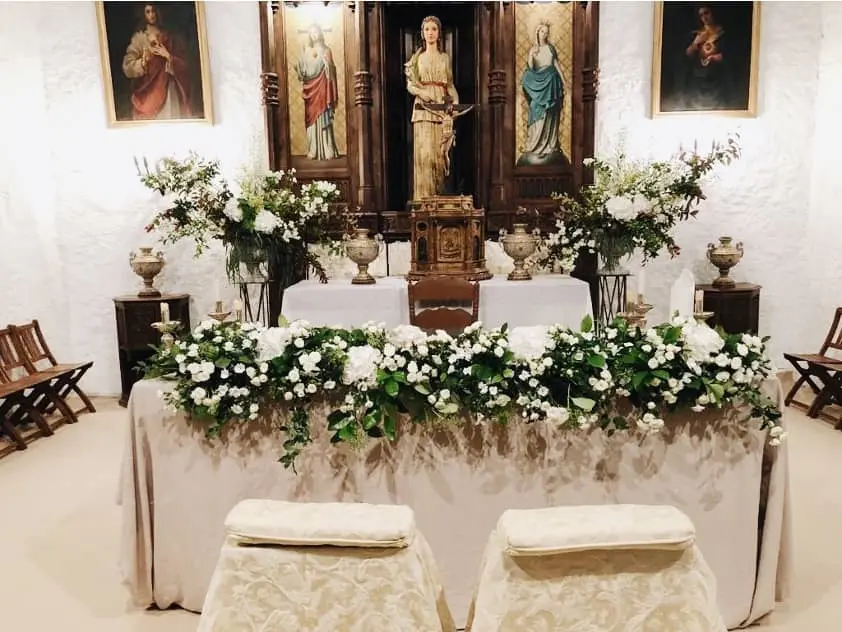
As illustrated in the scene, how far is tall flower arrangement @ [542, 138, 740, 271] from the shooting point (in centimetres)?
518

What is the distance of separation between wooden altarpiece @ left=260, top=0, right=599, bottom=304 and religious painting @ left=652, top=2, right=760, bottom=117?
65 cm

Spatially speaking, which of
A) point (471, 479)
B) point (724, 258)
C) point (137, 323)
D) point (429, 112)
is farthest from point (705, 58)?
point (137, 323)

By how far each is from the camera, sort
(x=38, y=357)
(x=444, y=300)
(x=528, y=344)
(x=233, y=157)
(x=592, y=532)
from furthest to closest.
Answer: (x=233, y=157)
(x=38, y=357)
(x=444, y=300)
(x=528, y=344)
(x=592, y=532)

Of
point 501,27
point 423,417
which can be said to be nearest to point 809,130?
point 501,27

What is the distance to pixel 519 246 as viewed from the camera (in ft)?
17.5

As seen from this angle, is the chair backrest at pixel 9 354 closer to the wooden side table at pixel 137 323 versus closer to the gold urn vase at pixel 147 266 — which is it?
the wooden side table at pixel 137 323

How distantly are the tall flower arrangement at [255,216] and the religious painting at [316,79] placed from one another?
542 mm

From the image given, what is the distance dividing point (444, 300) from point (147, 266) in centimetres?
280

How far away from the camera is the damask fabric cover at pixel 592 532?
1.75 m

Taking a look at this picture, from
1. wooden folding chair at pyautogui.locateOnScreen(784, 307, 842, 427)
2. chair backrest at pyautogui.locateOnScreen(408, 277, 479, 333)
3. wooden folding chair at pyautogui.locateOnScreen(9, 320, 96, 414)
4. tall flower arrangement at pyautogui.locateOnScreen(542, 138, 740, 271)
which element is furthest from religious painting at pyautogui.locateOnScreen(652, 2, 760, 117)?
wooden folding chair at pyautogui.locateOnScreen(9, 320, 96, 414)

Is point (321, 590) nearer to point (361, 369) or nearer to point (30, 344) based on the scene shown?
point (361, 369)

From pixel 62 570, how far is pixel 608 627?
2.65m

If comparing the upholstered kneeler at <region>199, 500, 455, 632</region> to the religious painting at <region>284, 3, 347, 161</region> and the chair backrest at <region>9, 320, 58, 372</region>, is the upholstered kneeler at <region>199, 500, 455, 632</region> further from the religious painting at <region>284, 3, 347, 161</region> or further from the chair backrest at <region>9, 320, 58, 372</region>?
the religious painting at <region>284, 3, 347, 161</region>

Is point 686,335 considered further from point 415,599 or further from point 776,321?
point 776,321
